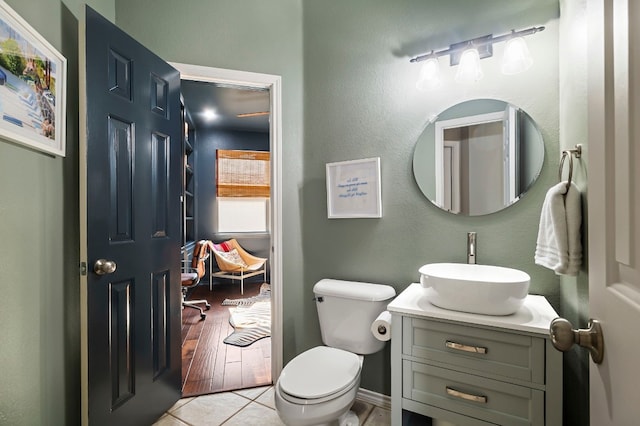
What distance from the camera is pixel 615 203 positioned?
1.63 ft

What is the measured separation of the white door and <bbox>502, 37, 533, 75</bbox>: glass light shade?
1061mm

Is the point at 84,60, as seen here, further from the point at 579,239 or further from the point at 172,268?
the point at 579,239

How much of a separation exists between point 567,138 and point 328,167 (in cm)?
127

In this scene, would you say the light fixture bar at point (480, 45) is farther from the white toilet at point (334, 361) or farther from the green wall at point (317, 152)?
the white toilet at point (334, 361)

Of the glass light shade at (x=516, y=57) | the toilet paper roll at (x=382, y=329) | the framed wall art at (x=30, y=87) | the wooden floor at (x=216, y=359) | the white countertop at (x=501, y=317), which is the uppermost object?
the glass light shade at (x=516, y=57)

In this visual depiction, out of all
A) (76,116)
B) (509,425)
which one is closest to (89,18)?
(76,116)

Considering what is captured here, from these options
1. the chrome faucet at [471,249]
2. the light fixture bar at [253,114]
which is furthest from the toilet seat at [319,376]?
the light fixture bar at [253,114]

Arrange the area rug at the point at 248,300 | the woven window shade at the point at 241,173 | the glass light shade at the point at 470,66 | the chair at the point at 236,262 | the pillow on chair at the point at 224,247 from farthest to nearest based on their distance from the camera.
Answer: the woven window shade at the point at 241,173
the pillow on chair at the point at 224,247
the chair at the point at 236,262
the area rug at the point at 248,300
the glass light shade at the point at 470,66

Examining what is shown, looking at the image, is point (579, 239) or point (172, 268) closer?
point (579, 239)

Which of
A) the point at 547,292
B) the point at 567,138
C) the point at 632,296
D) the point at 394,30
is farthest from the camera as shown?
the point at 394,30

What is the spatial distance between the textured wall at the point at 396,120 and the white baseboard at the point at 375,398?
0.15 feet

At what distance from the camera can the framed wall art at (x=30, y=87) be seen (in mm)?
1089

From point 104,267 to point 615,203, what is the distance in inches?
69.2

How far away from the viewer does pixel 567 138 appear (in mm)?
1382
